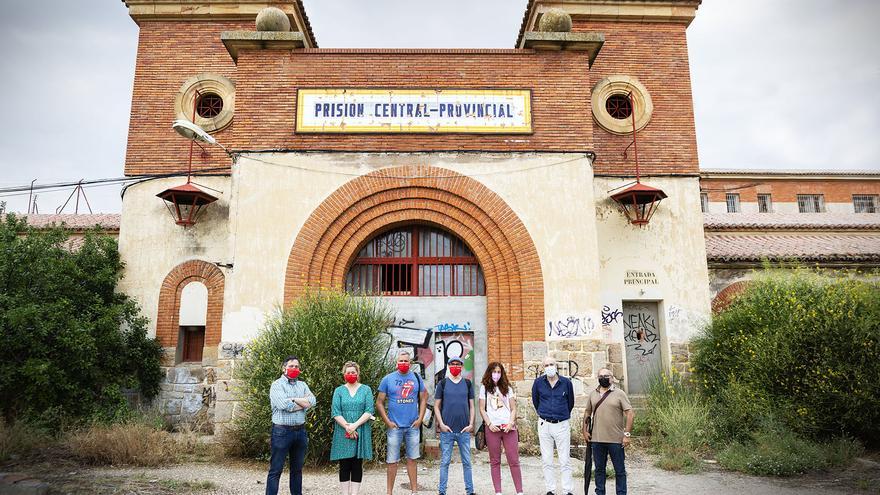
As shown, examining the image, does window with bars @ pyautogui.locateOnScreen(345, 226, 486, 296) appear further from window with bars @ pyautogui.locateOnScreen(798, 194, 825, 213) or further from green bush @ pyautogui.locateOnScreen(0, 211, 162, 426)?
window with bars @ pyautogui.locateOnScreen(798, 194, 825, 213)

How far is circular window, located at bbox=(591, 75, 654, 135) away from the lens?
14.1 metres

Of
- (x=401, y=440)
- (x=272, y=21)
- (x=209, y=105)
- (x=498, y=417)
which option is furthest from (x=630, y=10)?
(x=401, y=440)

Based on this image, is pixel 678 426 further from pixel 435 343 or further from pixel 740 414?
pixel 435 343

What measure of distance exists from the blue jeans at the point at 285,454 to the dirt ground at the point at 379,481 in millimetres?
921

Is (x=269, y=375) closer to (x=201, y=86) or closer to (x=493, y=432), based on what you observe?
(x=493, y=432)

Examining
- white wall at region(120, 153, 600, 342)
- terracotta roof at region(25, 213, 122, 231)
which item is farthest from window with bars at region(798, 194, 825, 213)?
terracotta roof at region(25, 213, 122, 231)

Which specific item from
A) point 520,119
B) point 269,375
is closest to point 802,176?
point 520,119

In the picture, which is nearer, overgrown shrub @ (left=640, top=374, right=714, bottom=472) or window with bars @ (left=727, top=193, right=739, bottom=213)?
overgrown shrub @ (left=640, top=374, right=714, bottom=472)

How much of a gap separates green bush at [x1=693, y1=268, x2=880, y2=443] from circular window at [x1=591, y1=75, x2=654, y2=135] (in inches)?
198

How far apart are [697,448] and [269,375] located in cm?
719

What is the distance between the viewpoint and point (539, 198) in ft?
38.5

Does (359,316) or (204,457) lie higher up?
(359,316)

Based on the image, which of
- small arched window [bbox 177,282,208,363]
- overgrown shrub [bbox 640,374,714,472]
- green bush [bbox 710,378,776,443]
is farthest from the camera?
small arched window [bbox 177,282,208,363]

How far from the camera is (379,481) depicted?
27.0ft
